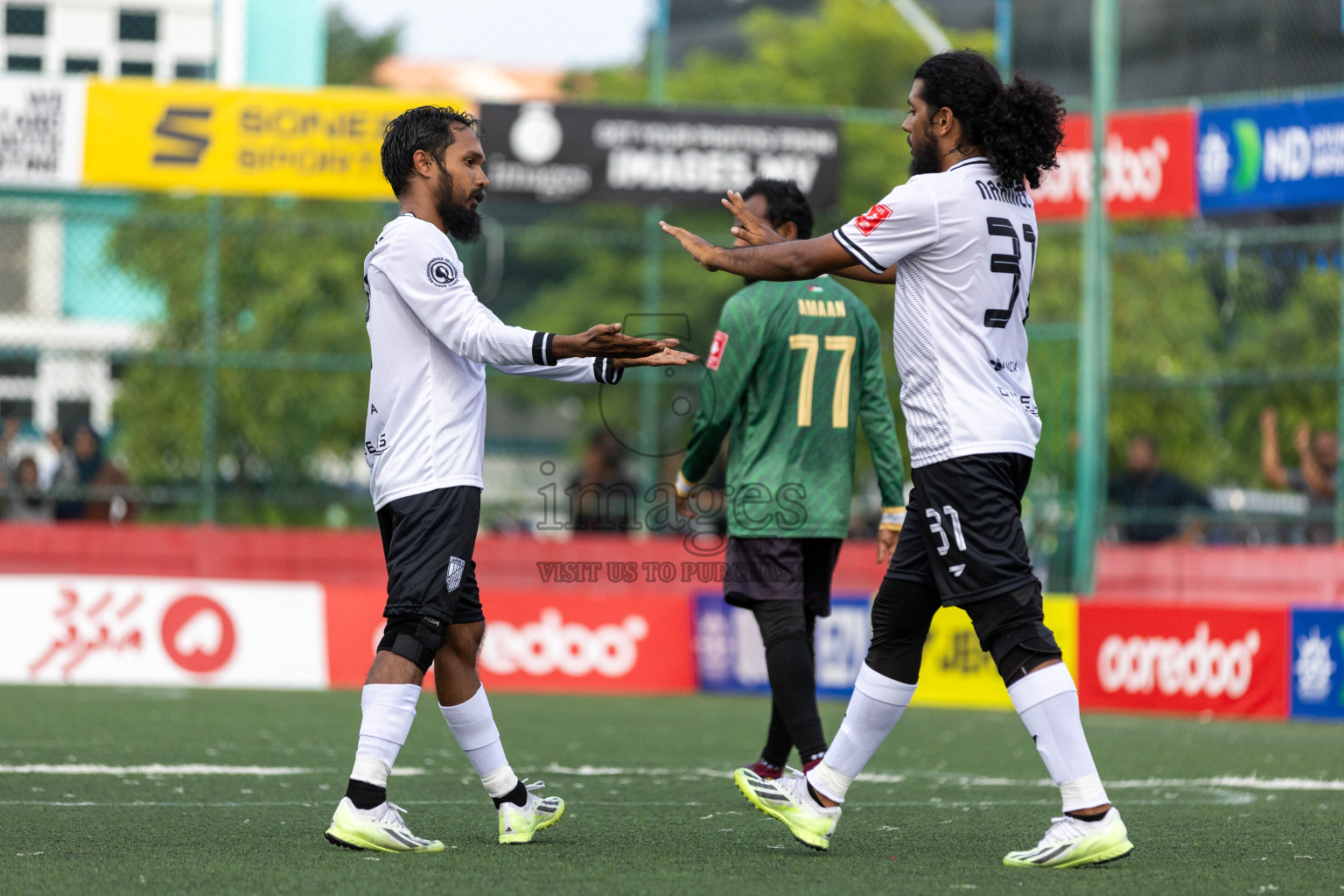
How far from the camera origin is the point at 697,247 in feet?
16.4

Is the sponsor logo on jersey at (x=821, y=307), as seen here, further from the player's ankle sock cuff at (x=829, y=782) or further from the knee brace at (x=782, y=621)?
the player's ankle sock cuff at (x=829, y=782)

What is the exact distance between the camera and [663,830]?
5.52m

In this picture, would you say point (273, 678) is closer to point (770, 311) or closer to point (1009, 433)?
point (770, 311)

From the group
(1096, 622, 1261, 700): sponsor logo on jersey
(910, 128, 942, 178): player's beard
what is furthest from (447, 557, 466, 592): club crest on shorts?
(1096, 622, 1261, 700): sponsor logo on jersey

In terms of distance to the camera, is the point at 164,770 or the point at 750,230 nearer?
the point at 750,230

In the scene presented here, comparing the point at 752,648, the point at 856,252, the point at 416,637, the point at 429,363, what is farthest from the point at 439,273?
the point at 752,648

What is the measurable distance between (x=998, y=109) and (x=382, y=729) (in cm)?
244

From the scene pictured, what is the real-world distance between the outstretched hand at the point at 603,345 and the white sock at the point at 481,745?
1.09 meters

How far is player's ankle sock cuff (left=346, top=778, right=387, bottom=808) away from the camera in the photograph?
4914mm

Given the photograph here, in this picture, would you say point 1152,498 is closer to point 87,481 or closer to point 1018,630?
point 87,481

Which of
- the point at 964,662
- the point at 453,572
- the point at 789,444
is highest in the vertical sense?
the point at 789,444

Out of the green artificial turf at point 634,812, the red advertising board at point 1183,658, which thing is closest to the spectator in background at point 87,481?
the green artificial turf at point 634,812

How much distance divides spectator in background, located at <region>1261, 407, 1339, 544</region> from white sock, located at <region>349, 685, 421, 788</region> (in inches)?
382

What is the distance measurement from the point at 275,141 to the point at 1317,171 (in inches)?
331
